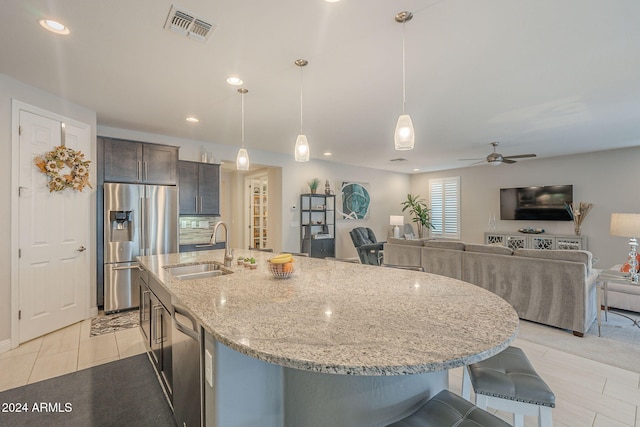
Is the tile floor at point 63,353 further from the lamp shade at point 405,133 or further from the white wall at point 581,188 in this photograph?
the white wall at point 581,188

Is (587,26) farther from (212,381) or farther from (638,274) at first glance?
(212,381)

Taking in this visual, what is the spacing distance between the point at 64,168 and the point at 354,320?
12.9ft

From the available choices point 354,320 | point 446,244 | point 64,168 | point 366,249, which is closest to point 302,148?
point 354,320

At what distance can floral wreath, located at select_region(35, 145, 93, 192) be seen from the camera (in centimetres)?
326

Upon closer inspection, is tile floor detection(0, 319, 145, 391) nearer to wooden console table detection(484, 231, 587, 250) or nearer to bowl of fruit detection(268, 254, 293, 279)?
bowl of fruit detection(268, 254, 293, 279)

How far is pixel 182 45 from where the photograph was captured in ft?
7.78

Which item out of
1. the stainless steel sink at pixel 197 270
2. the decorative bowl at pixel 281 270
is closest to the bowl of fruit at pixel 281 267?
the decorative bowl at pixel 281 270

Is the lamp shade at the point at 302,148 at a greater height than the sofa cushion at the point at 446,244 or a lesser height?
greater

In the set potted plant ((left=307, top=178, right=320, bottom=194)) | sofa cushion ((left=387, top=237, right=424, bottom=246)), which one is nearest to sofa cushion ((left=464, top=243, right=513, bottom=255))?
sofa cushion ((left=387, top=237, right=424, bottom=246))

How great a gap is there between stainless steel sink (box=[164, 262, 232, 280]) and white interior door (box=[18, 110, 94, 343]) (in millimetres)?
1865

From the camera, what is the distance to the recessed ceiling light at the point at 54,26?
6.85 feet

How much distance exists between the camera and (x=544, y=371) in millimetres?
2529

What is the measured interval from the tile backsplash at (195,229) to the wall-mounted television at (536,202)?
6.95 metres

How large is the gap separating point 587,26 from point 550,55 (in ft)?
1.29
